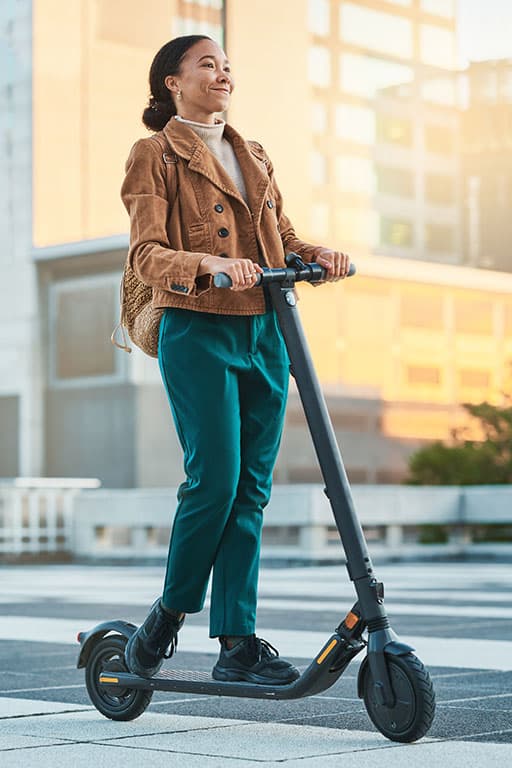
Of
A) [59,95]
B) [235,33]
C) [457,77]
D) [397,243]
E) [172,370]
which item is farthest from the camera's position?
[457,77]

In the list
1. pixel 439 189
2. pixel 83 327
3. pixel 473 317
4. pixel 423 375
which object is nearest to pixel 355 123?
pixel 439 189

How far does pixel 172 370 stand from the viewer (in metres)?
3.72

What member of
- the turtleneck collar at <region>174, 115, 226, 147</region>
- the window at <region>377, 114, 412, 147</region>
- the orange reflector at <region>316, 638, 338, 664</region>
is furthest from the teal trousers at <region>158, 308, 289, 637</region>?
the window at <region>377, 114, 412, 147</region>

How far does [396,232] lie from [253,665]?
78.4 meters

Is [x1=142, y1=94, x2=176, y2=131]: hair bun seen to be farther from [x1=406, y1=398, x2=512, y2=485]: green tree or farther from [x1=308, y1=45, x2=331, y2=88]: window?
[x1=308, y1=45, x2=331, y2=88]: window

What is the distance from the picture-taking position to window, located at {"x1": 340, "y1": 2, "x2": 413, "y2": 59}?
7656cm

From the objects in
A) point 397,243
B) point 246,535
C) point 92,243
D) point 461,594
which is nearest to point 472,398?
point 92,243

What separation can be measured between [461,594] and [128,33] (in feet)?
77.9

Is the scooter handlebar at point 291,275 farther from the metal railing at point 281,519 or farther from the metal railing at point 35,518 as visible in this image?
the metal railing at point 35,518

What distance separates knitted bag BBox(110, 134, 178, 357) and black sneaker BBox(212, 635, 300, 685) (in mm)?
736

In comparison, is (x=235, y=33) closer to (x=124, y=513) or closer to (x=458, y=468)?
(x=458, y=468)

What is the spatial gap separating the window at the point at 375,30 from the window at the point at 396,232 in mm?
8282

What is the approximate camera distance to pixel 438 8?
3157 inches

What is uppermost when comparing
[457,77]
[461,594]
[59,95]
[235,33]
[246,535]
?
[457,77]
